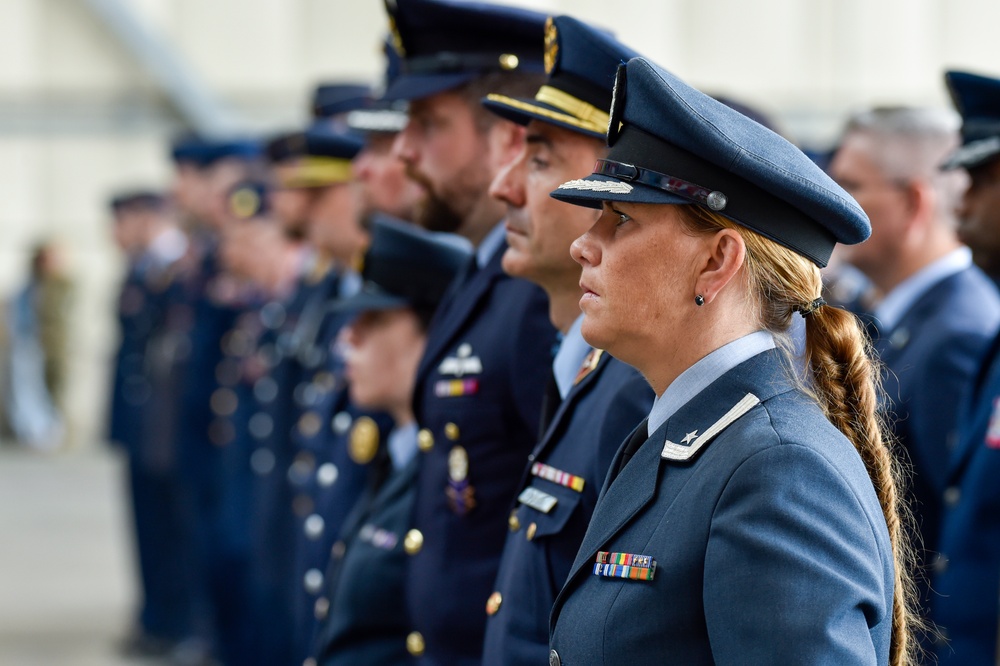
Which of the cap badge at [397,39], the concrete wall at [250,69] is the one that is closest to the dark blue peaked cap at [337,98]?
the cap badge at [397,39]

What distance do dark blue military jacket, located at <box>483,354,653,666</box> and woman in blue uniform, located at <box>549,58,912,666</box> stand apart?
9.6 inches

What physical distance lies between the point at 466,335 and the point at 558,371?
341mm

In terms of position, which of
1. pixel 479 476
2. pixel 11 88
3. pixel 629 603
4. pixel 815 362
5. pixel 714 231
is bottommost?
pixel 11 88

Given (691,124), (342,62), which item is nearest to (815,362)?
(691,124)

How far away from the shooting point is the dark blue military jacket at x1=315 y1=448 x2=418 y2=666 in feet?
9.04

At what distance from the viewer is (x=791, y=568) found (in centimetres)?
136

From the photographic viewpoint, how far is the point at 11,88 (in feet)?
41.1

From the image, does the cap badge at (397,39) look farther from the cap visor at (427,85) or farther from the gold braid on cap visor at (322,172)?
the gold braid on cap visor at (322,172)

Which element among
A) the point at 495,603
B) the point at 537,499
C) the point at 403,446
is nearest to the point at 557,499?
the point at 537,499

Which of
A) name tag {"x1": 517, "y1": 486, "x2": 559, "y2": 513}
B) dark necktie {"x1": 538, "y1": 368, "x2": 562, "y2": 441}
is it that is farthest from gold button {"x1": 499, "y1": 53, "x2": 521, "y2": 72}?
name tag {"x1": 517, "y1": 486, "x2": 559, "y2": 513}

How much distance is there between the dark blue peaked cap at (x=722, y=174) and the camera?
153 centimetres

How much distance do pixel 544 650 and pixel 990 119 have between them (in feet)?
4.79

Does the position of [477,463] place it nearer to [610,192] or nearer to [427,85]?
[427,85]

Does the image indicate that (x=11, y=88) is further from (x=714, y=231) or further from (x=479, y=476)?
(x=714, y=231)
